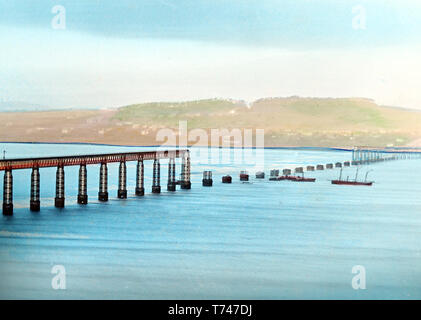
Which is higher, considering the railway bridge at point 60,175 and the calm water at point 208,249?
the railway bridge at point 60,175

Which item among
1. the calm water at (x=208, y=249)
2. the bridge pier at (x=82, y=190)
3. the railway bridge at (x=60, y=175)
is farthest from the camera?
the bridge pier at (x=82, y=190)

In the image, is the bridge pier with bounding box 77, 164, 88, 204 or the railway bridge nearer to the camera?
the railway bridge

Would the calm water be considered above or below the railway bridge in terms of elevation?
below

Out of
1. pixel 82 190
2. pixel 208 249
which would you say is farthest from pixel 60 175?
pixel 208 249

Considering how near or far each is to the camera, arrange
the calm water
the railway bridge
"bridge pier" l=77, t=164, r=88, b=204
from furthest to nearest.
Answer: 1. "bridge pier" l=77, t=164, r=88, b=204
2. the railway bridge
3. the calm water

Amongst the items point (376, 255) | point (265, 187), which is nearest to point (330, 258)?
point (376, 255)

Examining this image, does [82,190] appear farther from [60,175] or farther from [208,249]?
[208,249]

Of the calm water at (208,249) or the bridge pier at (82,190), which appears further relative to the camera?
the bridge pier at (82,190)

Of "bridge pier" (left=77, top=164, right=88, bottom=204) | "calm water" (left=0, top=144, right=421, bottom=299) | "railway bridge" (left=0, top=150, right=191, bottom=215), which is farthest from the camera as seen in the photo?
"bridge pier" (left=77, top=164, right=88, bottom=204)

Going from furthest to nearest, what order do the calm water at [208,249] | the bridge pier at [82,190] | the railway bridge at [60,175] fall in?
the bridge pier at [82,190]
the railway bridge at [60,175]
the calm water at [208,249]
